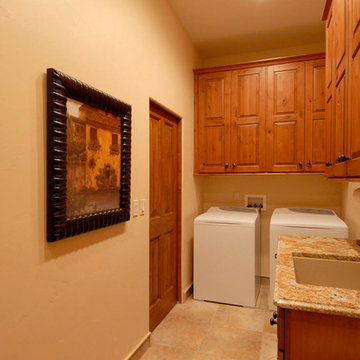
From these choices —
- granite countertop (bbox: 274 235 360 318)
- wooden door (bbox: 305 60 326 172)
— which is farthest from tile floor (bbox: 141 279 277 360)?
wooden door (bbox: 305 60 326 172)

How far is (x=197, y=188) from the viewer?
3.54 meters

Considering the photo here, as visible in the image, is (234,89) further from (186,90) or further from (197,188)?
(197,188)

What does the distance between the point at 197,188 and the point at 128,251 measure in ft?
5.67

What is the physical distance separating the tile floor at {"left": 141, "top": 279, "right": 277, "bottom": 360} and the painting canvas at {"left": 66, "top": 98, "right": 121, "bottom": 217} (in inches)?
51.1

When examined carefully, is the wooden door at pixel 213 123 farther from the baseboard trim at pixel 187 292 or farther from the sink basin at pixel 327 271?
the sink basin at pixel 327 271

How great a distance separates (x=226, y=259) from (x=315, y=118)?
1698mm

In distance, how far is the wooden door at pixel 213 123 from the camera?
326 cm

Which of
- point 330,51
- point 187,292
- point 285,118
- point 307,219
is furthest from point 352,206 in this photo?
point 187,292

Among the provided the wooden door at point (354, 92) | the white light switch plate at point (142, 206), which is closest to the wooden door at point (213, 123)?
the white light switch plate at point (142, 206)

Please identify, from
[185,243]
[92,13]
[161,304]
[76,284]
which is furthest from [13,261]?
[185,243]

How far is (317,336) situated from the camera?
1.04 meters

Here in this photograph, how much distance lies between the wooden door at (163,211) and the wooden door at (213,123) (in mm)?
467

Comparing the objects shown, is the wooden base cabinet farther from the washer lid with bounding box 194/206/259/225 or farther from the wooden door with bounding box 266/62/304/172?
the wooden door with bounding box 266/62/304/172

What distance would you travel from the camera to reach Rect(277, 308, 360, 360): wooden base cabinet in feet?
3.31
